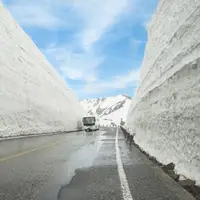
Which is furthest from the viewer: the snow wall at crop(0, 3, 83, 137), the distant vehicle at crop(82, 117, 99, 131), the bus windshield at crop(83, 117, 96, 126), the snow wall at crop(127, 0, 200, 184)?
the bus windshield at crop(83, 117, 96, 126)

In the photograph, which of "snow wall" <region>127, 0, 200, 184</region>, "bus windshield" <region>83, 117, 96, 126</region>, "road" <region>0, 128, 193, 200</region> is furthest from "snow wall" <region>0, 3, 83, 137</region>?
"road" <region>0, 128, 193, 200</region>

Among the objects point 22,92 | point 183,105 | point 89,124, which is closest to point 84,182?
point 183,105

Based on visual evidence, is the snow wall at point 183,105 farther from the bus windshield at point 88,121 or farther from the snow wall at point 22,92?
the bus windshield at point 88,121

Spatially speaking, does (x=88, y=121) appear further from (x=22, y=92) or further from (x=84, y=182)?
(x=84, y=182)

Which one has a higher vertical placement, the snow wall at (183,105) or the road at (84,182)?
the snow wall at (183,105)

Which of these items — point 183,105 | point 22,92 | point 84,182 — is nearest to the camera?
point 84,182

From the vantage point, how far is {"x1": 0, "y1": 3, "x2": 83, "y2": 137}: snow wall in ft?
115

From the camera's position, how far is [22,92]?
136 feet

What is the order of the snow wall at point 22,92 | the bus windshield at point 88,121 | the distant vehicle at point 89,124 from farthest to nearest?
1. the bus windshield at point 88,121
2. the distant vehicle at point 89,124
3. the snow wall at point 22,92

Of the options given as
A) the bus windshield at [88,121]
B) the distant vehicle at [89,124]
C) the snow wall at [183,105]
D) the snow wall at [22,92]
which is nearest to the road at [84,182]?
the snow wall at [183,105]

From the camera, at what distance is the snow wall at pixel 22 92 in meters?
35.1

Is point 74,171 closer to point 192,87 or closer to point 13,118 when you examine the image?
point 192,87

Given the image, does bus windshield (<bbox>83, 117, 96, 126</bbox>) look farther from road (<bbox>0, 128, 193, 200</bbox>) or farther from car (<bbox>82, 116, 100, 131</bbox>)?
road (<bbox>0, 128, 193, 200</bbox>)

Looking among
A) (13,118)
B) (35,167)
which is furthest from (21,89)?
(35,167)
